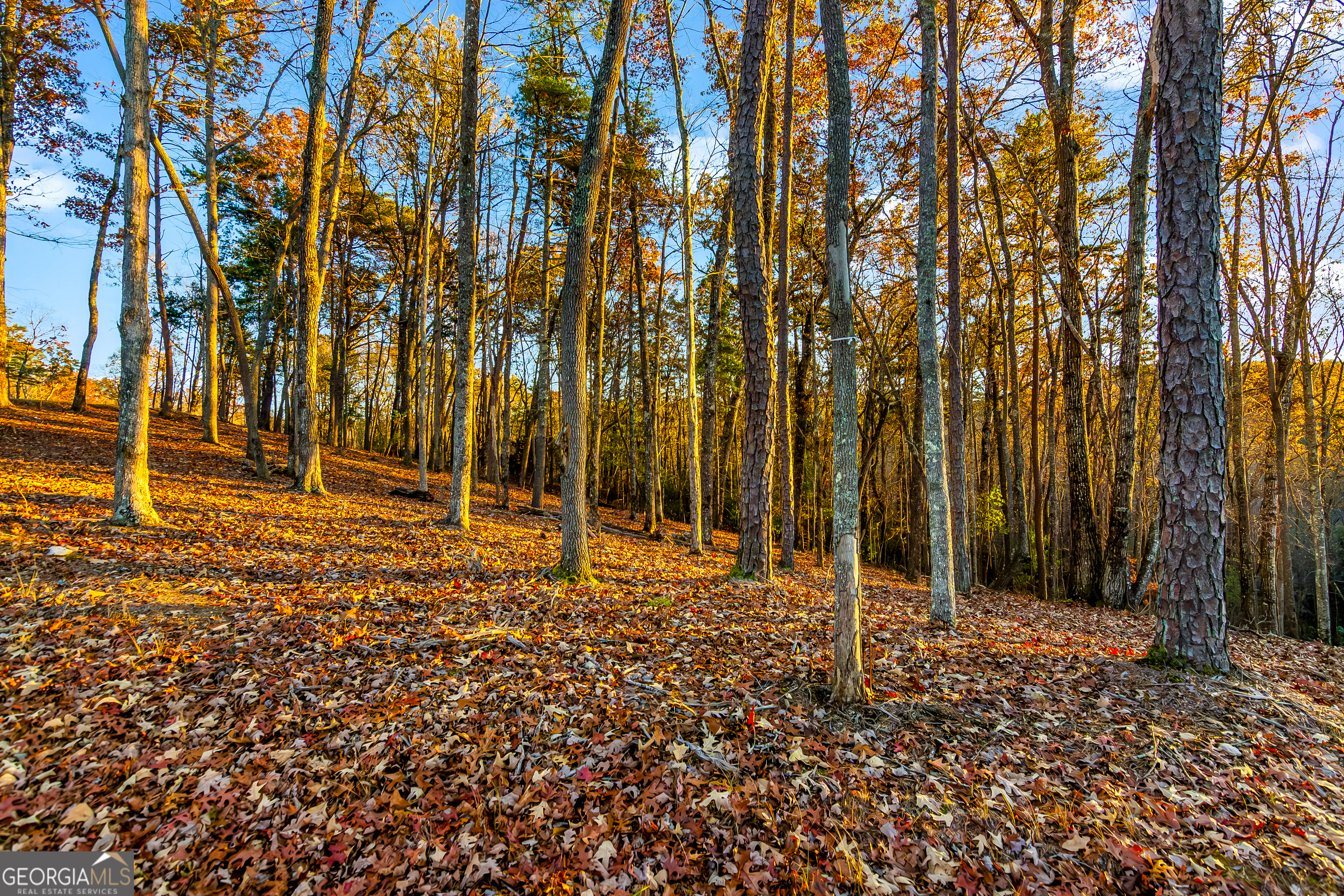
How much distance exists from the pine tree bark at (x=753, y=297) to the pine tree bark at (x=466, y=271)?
483cm

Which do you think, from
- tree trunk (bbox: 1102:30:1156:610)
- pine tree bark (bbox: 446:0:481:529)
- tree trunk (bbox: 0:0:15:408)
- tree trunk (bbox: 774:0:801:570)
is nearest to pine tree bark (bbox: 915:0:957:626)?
tree trunk (bbox: 774:0:801:570)

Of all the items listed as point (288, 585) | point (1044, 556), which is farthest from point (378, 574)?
point (1044, 556)

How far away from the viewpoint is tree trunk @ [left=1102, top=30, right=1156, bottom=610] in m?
8.63

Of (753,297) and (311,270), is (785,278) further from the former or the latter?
(311,270)

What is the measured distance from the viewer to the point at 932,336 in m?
6.95

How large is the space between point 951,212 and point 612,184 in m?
9.85

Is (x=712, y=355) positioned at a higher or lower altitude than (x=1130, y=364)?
higher

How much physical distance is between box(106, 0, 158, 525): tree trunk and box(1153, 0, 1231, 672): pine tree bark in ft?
36.0

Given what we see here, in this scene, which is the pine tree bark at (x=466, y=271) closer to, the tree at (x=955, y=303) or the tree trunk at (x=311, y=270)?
the tree trunk at (x=311, y=270)

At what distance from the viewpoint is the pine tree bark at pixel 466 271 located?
30.7 feet

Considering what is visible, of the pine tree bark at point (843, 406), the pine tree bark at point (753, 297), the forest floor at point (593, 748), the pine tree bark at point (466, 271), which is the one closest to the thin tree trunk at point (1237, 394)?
the forest floor at point (593, 748)

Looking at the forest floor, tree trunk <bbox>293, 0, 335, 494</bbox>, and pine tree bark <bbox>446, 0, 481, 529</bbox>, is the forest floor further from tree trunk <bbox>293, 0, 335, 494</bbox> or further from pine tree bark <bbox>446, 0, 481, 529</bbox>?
tree trunk <bbox>293, 0, 335, 494</bbox>

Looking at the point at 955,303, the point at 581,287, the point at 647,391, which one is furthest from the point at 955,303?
the point at 647,391

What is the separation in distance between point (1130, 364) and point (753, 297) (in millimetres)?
6846
